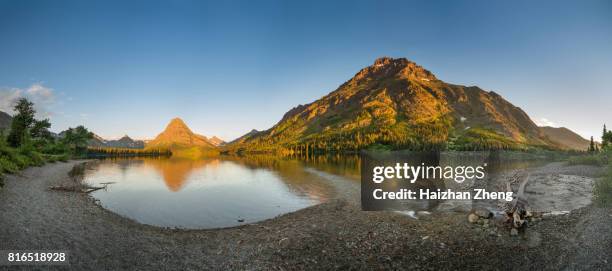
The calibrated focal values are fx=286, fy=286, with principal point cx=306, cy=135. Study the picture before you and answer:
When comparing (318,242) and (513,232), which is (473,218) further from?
(318,242)

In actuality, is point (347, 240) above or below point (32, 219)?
below

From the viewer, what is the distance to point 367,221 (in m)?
23.9

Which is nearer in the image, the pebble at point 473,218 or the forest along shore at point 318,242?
the forest along shore at point 318,242

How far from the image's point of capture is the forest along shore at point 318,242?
15367 millimetres

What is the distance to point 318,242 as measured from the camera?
62.0ft

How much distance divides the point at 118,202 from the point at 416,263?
37398 mm

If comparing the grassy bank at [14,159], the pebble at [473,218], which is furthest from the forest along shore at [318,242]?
the grassy bank at [14,159]

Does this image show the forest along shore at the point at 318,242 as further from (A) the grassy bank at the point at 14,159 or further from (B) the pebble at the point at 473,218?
(A) the grassy bank at the point at 14,159

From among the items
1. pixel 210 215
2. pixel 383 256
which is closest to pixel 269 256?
pixel 383 256

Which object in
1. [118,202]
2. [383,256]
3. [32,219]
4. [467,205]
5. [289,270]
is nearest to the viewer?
[289,270]

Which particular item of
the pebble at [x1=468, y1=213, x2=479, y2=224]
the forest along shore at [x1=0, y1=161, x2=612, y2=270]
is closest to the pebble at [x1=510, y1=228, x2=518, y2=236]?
the forest along shore at [x1=0, y1=161, x2=612, y2=270]

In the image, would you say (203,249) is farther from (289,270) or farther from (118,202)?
(118,202)

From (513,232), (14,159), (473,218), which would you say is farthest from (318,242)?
(14,159)

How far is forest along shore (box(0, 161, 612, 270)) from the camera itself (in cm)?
1537
